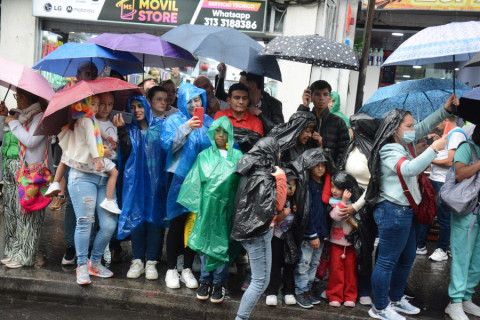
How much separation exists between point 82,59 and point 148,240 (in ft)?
7.75

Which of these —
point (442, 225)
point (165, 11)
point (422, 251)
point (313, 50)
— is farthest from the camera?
point (165, 11)

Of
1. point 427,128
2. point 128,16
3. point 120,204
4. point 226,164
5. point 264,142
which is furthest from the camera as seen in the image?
point 128,16

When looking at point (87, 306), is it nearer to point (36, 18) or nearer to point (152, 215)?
point (152, 215)

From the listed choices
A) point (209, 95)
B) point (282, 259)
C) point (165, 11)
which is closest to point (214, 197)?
point (282, 259)

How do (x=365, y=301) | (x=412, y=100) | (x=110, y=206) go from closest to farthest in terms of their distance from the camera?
1. (x=110, y=206)
2. (x=365, y=301)
3. (x=412, y=100)

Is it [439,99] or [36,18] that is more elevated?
[36,18]

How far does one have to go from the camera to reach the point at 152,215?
521 centimetres

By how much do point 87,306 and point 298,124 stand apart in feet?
8.93

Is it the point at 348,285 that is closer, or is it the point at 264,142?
the point at 264,142

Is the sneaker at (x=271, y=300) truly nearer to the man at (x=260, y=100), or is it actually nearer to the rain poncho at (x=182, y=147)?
the rain poncho at (x=182, y=147)

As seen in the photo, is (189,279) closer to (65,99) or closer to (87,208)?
(87,208)

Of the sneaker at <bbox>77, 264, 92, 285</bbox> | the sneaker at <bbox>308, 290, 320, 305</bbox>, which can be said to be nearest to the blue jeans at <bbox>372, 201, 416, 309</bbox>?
the sneaker at <bbox>308, 290, 320, 305</bbox>

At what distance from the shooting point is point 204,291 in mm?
4891

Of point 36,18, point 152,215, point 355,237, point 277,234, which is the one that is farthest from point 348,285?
point 36,18
